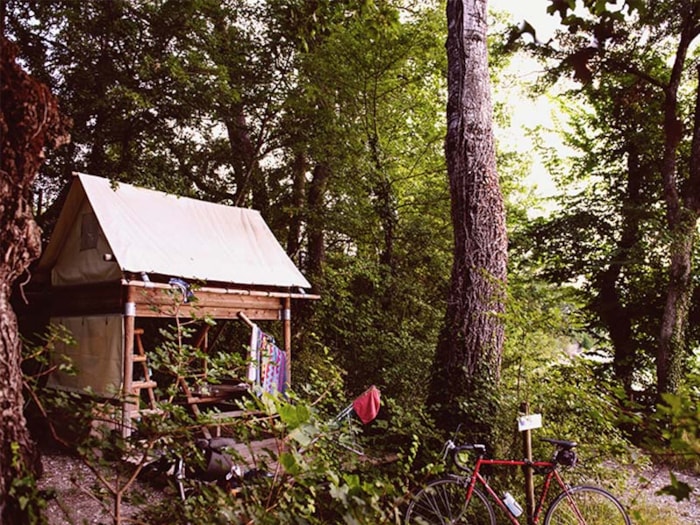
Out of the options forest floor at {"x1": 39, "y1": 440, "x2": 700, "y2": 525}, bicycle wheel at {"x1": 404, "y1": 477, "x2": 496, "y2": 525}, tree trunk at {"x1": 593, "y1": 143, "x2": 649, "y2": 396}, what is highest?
tree trunk at {"x1": 593, "y1": 143, "x2": 649, "y2": 396}

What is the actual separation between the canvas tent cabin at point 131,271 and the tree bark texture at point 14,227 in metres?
4.27

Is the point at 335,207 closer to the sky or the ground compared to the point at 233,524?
closer to the sky

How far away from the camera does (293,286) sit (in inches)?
345

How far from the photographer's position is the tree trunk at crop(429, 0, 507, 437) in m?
5.09

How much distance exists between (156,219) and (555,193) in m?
10.5

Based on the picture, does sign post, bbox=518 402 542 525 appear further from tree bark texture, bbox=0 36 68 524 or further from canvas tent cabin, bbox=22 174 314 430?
canvas tent cabin, bbox=22 174 314 430

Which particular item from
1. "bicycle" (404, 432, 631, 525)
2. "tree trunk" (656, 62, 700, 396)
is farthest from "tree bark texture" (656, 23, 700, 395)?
"bicycle" (404, 432, 631, 525)

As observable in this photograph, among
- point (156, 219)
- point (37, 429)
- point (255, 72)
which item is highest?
point (255, 72)

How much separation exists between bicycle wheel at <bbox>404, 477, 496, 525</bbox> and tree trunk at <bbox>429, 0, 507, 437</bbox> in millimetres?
735

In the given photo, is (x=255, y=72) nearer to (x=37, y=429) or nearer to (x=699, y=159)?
(x=37, y=429)

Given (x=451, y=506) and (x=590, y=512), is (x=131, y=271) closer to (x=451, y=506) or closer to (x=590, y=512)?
(x=451, y=506)

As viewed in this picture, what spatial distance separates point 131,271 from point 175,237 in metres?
1.44

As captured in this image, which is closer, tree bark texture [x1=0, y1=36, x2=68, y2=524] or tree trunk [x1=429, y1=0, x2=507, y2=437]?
tree bark texture [x1=0, y1=36, x2=68, y2=524]

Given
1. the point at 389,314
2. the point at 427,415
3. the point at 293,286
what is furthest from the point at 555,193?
the point at 427,415
